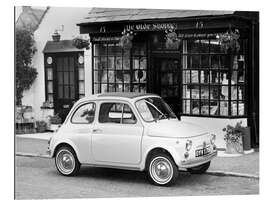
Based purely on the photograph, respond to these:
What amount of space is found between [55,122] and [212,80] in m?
2.86

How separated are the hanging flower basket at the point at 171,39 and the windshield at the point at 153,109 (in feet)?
4.29

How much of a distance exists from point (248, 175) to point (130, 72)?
8.86 feet

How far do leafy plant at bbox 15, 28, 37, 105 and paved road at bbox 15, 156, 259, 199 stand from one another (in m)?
1.07

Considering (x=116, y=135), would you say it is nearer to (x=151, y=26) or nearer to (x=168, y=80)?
(x=168, y=80)

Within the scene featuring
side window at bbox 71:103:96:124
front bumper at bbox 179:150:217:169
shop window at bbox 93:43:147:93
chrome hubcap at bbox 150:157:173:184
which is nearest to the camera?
front bumper at bbox 179:150:217:169

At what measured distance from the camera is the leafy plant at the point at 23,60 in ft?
29.2

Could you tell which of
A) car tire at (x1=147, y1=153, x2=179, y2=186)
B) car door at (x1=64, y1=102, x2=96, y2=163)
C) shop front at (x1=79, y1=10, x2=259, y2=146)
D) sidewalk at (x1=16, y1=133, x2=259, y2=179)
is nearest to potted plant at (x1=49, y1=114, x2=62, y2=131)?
sidewalk at (x1=16, y1=133, x2=259, y2=179)

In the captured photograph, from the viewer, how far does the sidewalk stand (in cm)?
919

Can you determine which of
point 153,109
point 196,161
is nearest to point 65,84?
point 153,109

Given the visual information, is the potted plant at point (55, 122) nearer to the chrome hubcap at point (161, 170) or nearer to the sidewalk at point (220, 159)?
the sidewalk at point (220, 159)

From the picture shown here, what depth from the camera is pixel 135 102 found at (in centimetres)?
890

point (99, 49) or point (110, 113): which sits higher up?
point (99, 49)

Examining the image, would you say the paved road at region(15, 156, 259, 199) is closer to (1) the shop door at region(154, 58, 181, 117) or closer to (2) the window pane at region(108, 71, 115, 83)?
(1) the shop door at region(154, 58, 181, 117)

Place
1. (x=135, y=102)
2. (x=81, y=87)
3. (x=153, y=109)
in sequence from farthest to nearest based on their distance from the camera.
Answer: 1. (x=81, y=87)
2. (x=153, y=109)
3. (x=135, y=102)
